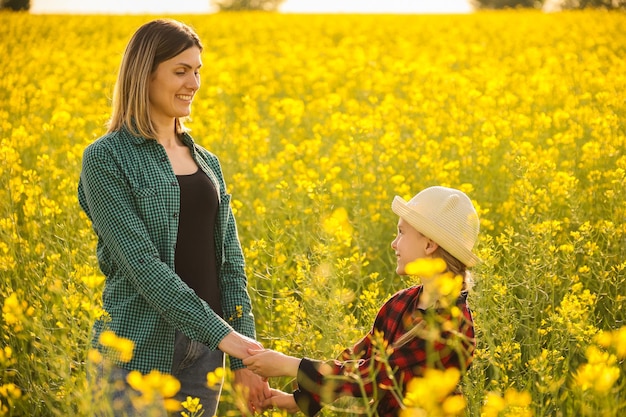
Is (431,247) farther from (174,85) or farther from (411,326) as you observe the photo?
(174,85)

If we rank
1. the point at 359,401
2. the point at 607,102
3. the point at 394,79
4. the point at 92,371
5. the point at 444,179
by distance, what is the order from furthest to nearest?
the point at 394,79, the point at 607,102, the point at 444,179, the point at 359,401, the point at 92,371

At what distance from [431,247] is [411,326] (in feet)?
0.77

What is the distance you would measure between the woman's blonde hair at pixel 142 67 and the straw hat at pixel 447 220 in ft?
2.75

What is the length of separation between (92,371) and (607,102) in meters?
4.69

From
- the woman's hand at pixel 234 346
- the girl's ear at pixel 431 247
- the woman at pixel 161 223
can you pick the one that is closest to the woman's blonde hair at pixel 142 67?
the woman at pixel 161 223

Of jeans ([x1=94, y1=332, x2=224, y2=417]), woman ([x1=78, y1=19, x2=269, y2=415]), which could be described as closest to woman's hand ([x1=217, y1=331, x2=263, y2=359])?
woman ([x1=78, y1=19, x2=269, y2=415])

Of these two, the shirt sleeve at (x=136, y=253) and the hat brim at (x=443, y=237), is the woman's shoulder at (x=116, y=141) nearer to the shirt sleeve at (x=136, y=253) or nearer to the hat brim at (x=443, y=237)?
the shirt sleeve at (x=136, y=253)

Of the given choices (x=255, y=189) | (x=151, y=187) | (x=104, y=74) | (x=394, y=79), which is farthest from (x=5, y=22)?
(x=151, y=187)

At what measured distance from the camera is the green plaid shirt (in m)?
2.25

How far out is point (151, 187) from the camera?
2314 millimetres

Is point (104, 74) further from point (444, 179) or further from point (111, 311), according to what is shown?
point (111, 311)

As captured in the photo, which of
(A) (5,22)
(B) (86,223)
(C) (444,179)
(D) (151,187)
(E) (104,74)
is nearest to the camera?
(D) (151,187)

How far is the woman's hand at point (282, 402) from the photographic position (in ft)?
7.88

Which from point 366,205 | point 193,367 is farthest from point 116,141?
point 366,205
